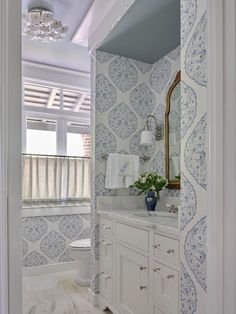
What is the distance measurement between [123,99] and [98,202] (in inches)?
43.5

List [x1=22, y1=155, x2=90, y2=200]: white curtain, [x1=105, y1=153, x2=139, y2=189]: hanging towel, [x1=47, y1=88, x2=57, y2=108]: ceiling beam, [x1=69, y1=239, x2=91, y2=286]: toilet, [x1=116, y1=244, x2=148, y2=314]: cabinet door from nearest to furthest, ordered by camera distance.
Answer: [x1=116, y1=244, x2=148, y2=314]: cabinet door, [x1=105, y1=153, x2=139, y2=189]: hanging towel, [x1=69, y1=239, x2=91, y2=286]: toilet, [x1=22, y1=155, x2=90, y2=200]: white curtain, [x1=47, y1=88, x2=57, y2=108]: ceiling beam

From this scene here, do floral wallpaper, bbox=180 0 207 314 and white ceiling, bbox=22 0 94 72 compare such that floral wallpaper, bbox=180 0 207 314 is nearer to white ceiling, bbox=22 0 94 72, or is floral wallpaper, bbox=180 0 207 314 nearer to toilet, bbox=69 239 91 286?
white ceiling, bbox=22 0 94 72

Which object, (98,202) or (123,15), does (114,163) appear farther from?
(123,15)

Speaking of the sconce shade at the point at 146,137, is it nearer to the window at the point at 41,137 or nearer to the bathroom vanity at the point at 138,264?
the bathroom vanity at the point at 138,264

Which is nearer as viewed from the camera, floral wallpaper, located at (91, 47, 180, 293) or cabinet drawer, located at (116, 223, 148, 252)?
cabinet drawer, located at (116, 223, 148, 252)

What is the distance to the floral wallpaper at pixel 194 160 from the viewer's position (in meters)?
1.29

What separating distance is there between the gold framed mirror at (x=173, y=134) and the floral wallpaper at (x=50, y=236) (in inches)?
60.2

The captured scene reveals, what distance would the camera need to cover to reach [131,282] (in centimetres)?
204

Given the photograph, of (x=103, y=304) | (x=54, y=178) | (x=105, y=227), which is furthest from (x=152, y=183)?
(x=54, y=178)

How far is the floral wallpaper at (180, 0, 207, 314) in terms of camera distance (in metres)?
1.29

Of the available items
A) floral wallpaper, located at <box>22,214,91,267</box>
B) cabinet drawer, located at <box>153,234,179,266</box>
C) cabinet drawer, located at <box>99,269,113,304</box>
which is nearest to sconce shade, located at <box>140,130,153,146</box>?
cabinet drawer, located at <box>153,234,179,266</box>

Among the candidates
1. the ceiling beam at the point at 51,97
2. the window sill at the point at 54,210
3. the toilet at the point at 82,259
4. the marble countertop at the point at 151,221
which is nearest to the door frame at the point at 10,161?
the marble countertop at the point at 151,221

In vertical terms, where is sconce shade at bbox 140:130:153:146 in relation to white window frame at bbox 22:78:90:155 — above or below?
below

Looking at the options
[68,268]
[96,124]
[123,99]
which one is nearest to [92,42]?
[123,99]
